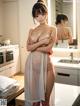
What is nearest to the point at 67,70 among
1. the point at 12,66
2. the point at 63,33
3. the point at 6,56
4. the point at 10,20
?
the point at 63,33

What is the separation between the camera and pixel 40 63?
60.0 inches

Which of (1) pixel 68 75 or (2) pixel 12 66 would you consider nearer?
(1) pixel 68 75

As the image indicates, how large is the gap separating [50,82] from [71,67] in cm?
73

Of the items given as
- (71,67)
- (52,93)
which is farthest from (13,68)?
(52,93)

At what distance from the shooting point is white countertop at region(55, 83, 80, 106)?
1.40 m

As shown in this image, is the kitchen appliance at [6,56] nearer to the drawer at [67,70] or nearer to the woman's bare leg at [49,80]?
the drawer at [67,70]

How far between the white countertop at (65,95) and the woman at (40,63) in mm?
101

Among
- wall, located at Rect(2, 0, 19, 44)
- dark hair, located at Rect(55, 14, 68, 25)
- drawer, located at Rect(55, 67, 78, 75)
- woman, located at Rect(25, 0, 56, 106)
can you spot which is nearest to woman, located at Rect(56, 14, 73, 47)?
dark hair, located at Rect(55, 14, 68, 25)

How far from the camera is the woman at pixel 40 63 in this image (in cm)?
151

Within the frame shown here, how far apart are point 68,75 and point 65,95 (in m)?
0.72

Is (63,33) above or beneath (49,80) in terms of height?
above

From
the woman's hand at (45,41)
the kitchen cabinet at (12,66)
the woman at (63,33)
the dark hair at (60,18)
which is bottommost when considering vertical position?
the kitchen cabinet at (12,66)

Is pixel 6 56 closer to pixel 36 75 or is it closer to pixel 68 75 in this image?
pixel 68 75

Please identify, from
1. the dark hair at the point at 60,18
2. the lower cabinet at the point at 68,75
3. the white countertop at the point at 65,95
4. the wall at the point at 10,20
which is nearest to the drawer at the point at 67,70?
the lower cabinet at the point at 68,75
